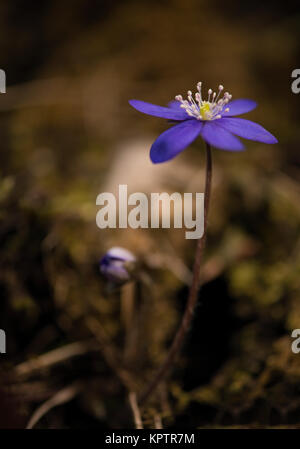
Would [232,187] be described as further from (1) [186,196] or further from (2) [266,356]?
(2) [266,356]
